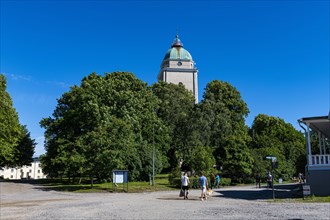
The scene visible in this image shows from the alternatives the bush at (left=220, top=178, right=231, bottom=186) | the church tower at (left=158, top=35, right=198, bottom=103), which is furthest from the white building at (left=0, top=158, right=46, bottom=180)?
the bush at (left=220, top=178, right=231, bottom=186)

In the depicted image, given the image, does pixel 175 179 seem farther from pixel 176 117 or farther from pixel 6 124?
pixel 6 124

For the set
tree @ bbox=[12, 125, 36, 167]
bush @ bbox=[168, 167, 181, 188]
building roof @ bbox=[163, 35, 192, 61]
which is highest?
building roof @ bbox=[163, 35, 192, 61]

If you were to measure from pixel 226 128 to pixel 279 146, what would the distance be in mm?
10605

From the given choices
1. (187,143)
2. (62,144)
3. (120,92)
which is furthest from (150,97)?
(62,144)

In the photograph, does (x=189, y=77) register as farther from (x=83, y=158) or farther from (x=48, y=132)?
(x=83, y=158)

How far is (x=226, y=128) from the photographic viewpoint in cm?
5250

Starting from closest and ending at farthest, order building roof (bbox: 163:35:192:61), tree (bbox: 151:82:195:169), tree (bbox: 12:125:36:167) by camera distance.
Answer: tree (bbox: 151:82:195:169)
tree (bbox: 12:125:36:167)
building roof (bbox: 163:35:192:61)

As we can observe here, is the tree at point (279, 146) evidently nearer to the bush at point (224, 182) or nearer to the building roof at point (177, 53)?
the bush at point (224, 182)

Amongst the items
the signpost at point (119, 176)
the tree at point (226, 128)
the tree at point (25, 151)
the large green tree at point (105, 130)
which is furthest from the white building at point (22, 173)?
the signpost at point (119, 176)

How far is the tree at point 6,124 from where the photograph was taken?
41250mm

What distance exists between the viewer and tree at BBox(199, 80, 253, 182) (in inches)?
1647

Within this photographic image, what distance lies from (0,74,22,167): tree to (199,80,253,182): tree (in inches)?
977

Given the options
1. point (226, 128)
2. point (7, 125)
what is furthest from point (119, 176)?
point (226, 128)

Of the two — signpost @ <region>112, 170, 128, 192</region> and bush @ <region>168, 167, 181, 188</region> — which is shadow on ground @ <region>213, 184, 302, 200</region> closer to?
signpost @ <region>112, 170, 128, 192</region>
